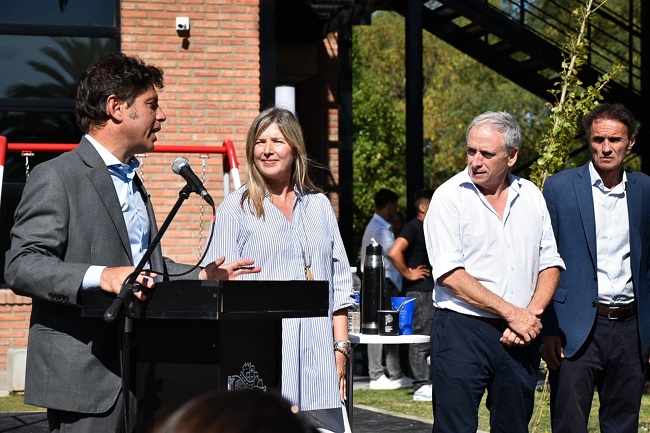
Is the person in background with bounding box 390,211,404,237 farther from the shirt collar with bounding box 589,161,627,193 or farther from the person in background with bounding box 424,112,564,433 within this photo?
the person in background with bounding box 424,112,564,433

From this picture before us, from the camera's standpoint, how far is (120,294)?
11.0 ft

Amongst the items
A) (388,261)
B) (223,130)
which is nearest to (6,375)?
(223,130)

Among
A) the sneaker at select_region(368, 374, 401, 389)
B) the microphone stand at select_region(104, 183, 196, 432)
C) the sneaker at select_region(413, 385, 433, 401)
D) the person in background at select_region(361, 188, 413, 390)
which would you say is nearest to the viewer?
the microphone stand at select_region(104, 183, 196, 432)

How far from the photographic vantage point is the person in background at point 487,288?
16.9 feet

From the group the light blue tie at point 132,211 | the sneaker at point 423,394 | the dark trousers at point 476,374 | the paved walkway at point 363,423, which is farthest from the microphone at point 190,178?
the sneaker at point 423,394

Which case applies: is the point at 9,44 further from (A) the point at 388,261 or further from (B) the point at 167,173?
(A) the point at 388,261

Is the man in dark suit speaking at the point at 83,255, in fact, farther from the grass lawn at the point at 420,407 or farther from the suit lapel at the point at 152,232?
the grass lawn at the point at 420,407

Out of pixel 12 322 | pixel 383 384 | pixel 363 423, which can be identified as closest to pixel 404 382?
pixel 383 384

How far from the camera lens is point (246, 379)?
12.0 feet

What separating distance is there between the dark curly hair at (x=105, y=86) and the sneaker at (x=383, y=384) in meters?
8.77

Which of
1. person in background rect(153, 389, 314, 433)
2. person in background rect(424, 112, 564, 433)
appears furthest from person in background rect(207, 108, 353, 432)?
person in background rect(153, 389, 314, 433)

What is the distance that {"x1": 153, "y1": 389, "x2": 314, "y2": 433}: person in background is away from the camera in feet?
4.90

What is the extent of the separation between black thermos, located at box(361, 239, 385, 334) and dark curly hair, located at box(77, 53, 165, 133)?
269 cm

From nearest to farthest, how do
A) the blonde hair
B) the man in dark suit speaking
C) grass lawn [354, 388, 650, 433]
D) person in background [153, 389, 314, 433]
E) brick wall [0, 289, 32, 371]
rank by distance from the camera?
person in background [153, 389, 314, 433]
the man in dark suit speaking
the blonde hair
grass lawn [354, 388, 650, 433]
brick wall [0, 289, 32, 371]
